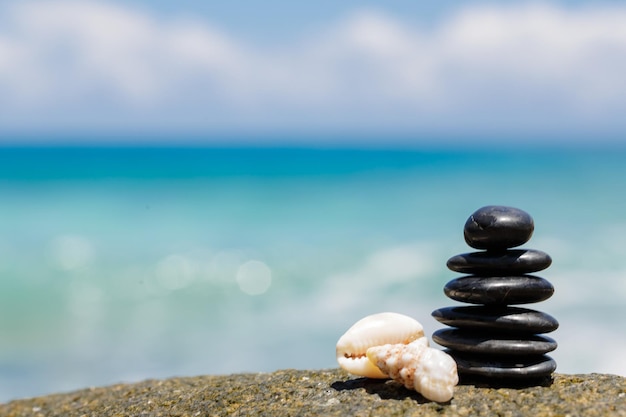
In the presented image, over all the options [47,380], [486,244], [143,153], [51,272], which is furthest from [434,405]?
[143,153]

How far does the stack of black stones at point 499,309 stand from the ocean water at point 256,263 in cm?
651

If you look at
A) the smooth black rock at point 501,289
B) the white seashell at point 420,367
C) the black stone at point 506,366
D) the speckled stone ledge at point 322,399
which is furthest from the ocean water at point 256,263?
the white seashell at point 420,367

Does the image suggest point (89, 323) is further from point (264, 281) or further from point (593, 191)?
point (593, 191)

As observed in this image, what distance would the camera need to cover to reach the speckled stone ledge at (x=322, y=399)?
410 centimetres

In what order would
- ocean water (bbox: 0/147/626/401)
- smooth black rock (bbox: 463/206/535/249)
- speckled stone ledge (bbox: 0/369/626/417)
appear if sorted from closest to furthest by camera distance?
speckled stone ledge (bbox: 0/369/626/417)
smooth black rock (bbox: 463/206/535/249)
ocean water (bbox: 0/147/626/401)

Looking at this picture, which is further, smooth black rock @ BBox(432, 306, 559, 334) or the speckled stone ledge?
smooth black rock @ BBox(432, 306, 559, 334)

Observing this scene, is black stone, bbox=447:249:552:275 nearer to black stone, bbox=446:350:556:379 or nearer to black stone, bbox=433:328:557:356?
black stone, bbox=433:328:557:356

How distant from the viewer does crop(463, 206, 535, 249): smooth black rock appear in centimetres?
453

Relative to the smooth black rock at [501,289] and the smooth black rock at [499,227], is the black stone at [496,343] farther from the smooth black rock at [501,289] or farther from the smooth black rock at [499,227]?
the smooth black rock at [499,227]

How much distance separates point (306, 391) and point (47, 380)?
7417mm

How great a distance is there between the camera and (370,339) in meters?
4.57

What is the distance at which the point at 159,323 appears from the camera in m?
14.2

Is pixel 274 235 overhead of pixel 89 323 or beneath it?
overhead

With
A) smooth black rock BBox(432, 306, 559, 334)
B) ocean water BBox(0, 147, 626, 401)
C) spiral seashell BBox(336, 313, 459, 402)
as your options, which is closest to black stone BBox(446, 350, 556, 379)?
smooth black rock BBox(432, 306, 559, 334)
